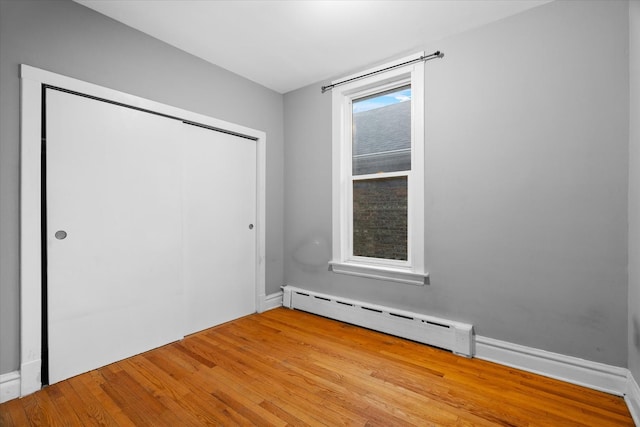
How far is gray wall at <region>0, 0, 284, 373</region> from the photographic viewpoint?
1823 mm

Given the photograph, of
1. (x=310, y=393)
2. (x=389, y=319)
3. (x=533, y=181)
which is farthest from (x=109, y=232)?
(x=533, y=181)

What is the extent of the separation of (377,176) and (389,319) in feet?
4.48

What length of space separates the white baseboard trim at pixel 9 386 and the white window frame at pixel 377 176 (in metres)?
2.47

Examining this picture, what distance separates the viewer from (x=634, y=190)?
1.75m

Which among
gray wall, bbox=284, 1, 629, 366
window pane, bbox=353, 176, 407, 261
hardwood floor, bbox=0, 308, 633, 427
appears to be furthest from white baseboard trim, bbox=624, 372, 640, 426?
window pane, bbox=353, 176, 407, 261

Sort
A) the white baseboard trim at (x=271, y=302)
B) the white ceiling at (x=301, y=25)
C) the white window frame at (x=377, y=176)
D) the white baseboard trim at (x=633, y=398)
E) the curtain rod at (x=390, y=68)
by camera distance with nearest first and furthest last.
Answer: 1. the white baseboard trim at (x=633, y=398)
2. the white ceiling at (x=301, y=25)
3. the curtain rod at (x=390, y=68)
4. the white window frame at (x=377, y=176)
5. the white baseboard trim at (x=271, y=302)

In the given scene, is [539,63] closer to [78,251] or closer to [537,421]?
[537,421]

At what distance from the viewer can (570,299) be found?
79.7 inches

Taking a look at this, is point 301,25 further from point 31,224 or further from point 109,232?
point 31,224

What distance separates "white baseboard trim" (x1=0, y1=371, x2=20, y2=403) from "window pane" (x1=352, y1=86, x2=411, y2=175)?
117 inches

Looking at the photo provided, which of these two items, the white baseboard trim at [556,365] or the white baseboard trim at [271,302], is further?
the white baseboard trim at [271,302]

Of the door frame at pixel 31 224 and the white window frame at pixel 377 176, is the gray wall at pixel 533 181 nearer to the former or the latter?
the white window frame at pixel 377 176

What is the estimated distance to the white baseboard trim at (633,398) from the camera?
5.24ft

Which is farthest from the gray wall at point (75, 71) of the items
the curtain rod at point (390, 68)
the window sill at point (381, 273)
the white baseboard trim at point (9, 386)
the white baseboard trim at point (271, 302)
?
the white baseboard trim at point (271, 302)
